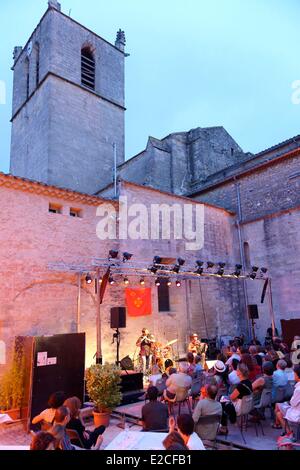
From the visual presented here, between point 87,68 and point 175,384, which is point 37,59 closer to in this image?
point 87,68

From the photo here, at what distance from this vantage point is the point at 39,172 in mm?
18250

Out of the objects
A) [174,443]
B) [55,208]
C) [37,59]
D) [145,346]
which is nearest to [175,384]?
[174,443]

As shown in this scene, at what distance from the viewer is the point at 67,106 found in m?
18.7

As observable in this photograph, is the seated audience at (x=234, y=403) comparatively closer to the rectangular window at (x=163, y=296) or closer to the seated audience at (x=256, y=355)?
the seated audience at (x=256, y=355)

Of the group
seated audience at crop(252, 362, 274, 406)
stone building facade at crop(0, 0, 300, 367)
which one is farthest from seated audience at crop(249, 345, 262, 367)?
stone building facade at crop(0, 0, 300, 367)

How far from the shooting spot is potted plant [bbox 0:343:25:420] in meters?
7.58

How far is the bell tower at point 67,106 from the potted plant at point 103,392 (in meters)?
12.4

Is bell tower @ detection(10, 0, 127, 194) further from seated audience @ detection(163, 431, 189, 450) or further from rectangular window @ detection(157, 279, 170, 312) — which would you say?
seated audience @ detection(163, 431, 189, 450)

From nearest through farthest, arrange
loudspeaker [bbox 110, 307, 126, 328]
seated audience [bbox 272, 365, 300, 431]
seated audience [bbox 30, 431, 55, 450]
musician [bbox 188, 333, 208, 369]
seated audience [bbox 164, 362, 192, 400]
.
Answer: seated audience [bbox 30, 431, 55, 450] < seated audience [bbox 272, 365, 300, 431] < seated audience [bbox 164, 362, 192, 400] < loudspeaker [bbox 110, 307, 126, 328] < musician [bbox 188, 333, 208, 369]

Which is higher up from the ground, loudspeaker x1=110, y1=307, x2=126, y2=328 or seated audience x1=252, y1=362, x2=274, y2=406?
loudspeaker x1=110, y1=307, x2=126, y2=328

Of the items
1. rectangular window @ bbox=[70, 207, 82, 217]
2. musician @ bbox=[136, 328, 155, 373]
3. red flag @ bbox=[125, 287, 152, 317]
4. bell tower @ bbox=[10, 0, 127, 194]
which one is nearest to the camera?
musician @ bbox=[136, 328, 155, 373]

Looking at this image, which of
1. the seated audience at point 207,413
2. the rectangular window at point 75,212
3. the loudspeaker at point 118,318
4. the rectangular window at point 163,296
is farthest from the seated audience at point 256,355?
the rectangular window at point 75,212

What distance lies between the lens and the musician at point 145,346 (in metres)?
11.6
